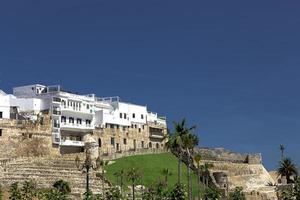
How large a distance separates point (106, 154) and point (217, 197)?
3121 cm

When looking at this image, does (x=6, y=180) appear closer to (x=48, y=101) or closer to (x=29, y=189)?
(x=29, y=189)

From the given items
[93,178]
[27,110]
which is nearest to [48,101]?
[27,110]

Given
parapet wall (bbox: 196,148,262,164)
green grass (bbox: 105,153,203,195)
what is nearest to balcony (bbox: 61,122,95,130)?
green grass (bbox: 105,153,203,195)

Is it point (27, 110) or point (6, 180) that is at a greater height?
point (27, 110)

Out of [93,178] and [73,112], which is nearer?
[93,178]

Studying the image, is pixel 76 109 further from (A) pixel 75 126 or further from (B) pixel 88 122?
(B) pixel 88 122

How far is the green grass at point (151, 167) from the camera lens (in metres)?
109

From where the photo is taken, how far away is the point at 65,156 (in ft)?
365

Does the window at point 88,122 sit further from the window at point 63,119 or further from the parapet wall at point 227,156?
the parapet wall at point 227,156

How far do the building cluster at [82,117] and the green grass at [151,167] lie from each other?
6.20 metres

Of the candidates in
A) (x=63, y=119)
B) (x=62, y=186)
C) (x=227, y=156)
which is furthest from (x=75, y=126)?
(x=227, y=156)

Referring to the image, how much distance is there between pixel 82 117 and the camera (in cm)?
12575

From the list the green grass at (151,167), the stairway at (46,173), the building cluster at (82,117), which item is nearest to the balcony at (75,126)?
the building cluster at (82,117)

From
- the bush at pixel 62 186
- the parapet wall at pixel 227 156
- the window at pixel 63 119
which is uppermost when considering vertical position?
the window at pixel 63 119
